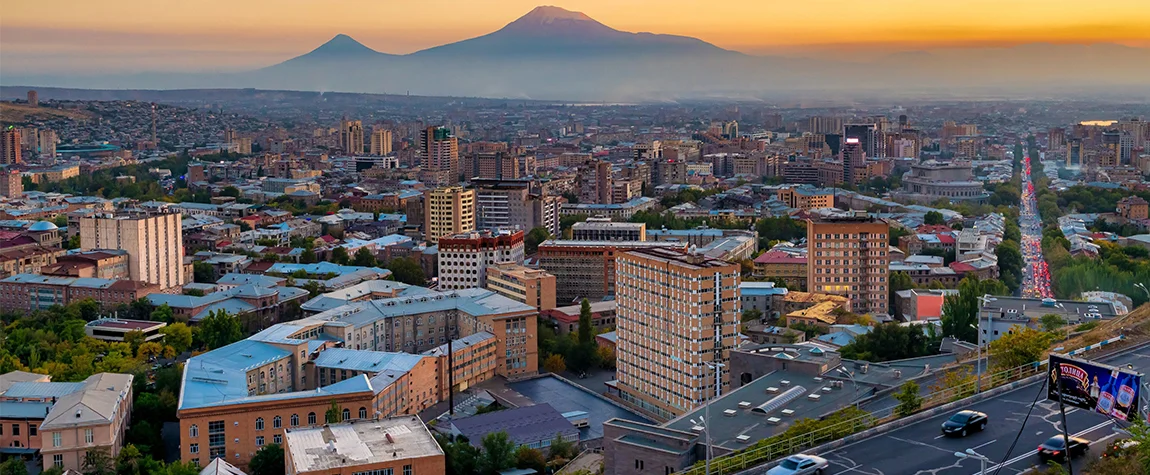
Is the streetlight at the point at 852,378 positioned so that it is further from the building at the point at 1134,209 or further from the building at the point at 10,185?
the building at the point at 10,185

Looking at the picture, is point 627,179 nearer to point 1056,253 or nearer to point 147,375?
point 1056,253

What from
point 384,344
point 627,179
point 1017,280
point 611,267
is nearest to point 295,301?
point 384,344

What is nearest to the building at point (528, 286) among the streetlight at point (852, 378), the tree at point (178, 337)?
the tree at point (178, 337)

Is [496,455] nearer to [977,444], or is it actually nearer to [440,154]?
[977,444]

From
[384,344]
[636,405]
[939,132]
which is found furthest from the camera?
[939,132]

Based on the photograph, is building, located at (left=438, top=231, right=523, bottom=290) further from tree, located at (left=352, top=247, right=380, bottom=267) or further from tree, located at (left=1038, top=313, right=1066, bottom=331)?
tree, located at (left=1038, top=313, right=1066, bottom=331)

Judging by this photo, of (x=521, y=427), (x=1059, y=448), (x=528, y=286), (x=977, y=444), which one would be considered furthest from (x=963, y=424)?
(x=528, y=286)
